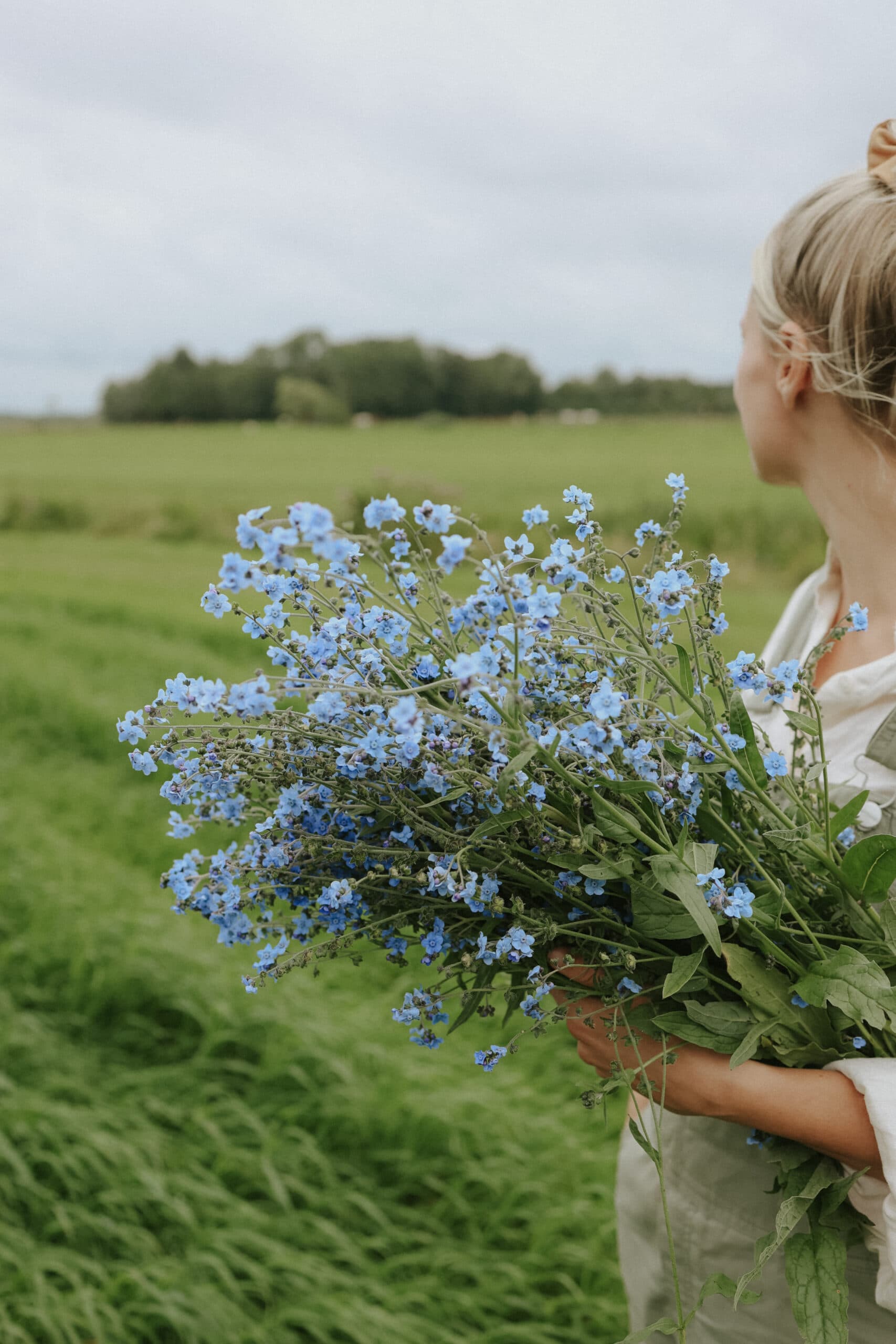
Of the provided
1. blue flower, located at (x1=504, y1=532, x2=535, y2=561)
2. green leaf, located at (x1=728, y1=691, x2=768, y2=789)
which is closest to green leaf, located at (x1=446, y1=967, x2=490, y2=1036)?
green leaf, located at (x1=728, y1=691, x2=768, y2=789)

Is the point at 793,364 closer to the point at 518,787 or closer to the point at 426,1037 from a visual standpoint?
the point at 518,787

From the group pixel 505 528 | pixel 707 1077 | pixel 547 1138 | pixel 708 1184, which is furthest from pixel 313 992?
pixel 505 528

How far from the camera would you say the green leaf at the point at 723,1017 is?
3.89ft

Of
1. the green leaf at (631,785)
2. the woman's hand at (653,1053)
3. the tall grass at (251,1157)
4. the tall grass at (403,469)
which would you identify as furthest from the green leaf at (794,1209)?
the tall grass at (403,469)

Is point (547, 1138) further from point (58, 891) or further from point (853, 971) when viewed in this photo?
point (853, 971)

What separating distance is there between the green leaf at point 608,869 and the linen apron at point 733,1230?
1.75ft

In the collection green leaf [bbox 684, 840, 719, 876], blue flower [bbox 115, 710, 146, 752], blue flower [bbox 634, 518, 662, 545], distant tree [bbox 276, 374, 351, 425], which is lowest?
green leaf [bbox 684, 840, 719, 876]

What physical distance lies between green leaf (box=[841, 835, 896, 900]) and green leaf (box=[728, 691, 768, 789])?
4.8 inches

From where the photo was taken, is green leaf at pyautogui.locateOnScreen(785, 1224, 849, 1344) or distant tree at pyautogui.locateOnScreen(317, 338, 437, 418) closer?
green leaf at pyautogui.locateOnScreen(785, 1224, 849, 1344)

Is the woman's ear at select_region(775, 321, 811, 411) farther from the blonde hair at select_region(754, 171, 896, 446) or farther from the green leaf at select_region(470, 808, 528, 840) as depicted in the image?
the green leaf at select_region(470, 808, 528, 840)

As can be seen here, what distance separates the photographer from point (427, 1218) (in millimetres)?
2877

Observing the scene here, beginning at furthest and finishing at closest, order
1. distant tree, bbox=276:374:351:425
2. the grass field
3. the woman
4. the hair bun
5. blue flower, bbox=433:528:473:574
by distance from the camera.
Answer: distant tree, bbox=276:374:351:425 < the grass field < the hair bun < the woman < blue flower, bbox=433:528:473:574

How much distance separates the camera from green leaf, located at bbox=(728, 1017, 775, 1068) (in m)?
1.14

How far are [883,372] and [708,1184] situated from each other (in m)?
1.24
